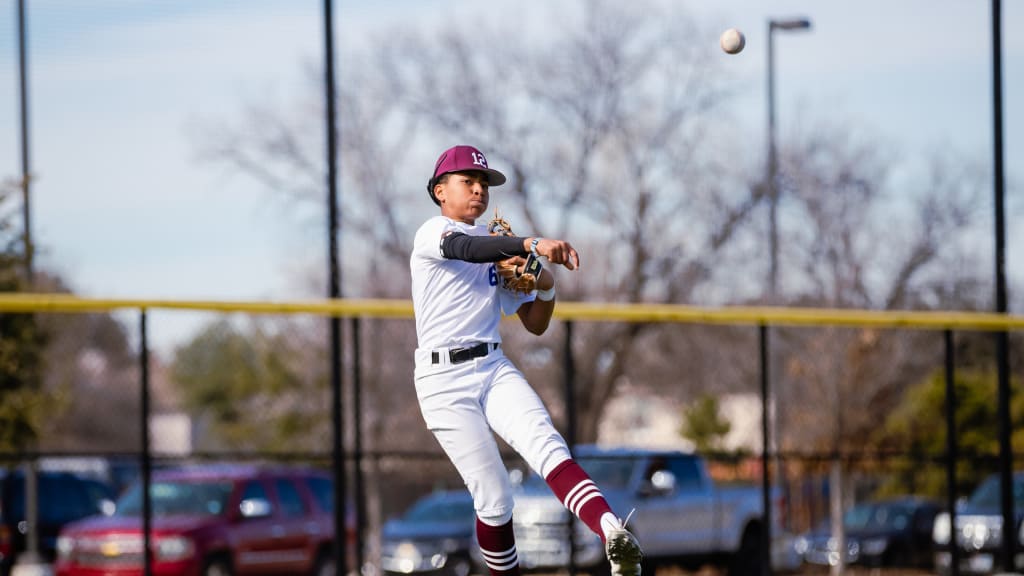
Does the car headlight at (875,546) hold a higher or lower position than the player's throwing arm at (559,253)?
lower

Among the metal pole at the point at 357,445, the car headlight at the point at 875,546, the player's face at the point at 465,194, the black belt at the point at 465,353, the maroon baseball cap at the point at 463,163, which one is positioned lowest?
the car headlight at the point at 875,546

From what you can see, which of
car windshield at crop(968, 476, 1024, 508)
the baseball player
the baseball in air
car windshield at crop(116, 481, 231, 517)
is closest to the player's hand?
the baseball player

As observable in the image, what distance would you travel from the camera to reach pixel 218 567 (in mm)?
13594

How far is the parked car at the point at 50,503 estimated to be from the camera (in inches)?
631

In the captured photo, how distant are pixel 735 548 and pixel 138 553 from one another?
5480 millimetres

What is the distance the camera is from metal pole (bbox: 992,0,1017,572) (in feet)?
39.7

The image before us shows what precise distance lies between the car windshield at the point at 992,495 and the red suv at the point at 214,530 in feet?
24.3

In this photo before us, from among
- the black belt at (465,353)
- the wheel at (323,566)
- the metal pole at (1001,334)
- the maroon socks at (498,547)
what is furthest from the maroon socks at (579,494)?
the wheel at (323,566)

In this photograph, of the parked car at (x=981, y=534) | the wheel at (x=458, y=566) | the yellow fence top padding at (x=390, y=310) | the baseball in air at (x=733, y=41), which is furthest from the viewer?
the parked car at (x=981, y=534)

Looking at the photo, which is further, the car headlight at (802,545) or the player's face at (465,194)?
the car headlight at (802,545)

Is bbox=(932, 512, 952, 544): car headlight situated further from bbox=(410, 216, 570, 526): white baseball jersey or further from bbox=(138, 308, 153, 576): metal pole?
bbox=(410, 216, 570, 526): white baseball jersey

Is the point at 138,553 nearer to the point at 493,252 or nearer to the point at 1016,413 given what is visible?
the point at 493,252

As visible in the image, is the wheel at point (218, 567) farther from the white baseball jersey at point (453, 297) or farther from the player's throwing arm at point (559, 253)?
the player's throwing arm at point (559, 253)

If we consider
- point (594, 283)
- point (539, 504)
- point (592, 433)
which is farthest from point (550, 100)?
point (539, 504)
